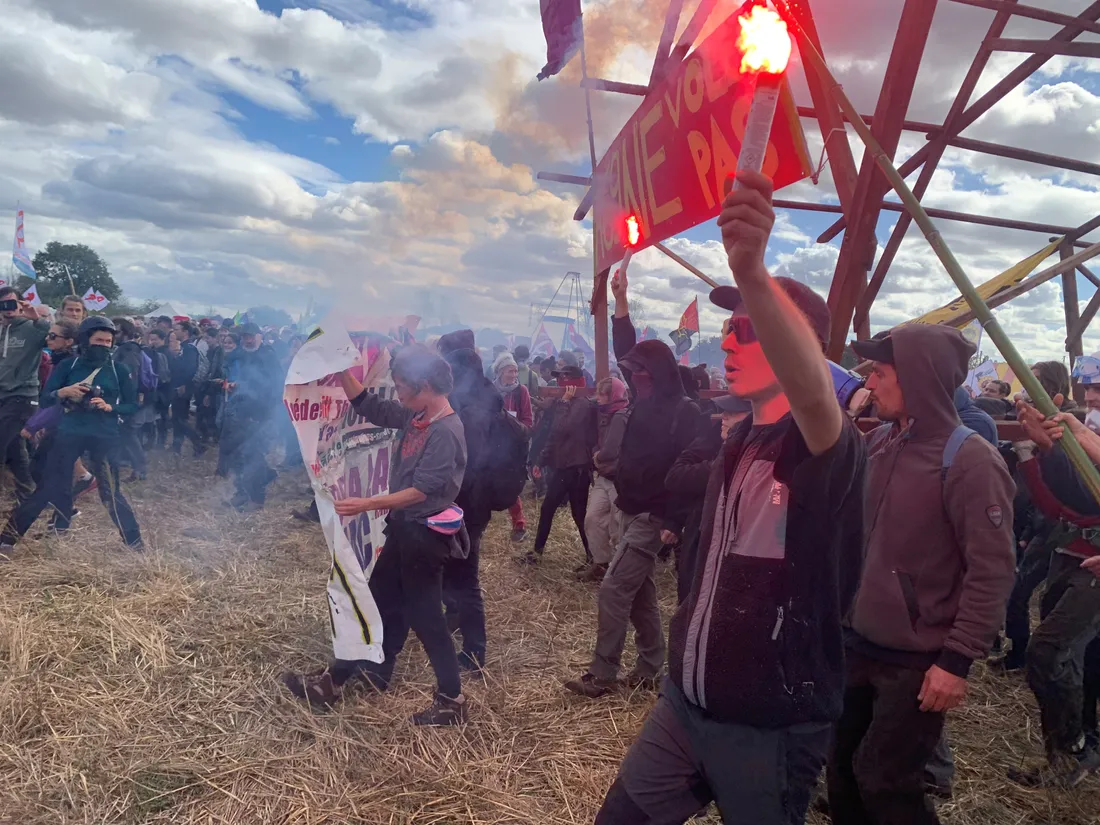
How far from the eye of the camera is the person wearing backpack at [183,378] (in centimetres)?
1135

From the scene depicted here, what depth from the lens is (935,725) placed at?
96.0 inches

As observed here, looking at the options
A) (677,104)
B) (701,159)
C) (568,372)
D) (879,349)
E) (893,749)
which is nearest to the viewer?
(893,749)

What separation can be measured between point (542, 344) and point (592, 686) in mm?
15599

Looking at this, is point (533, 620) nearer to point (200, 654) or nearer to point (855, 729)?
point (200, 654)

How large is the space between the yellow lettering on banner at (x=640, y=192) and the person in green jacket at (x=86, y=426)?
4.96 metres

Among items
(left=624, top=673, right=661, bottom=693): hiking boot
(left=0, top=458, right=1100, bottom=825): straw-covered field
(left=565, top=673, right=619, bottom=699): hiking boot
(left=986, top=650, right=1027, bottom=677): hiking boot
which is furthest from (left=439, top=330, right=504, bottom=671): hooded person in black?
(left=986, top=650, right=1027, bottom=677): hiking boot

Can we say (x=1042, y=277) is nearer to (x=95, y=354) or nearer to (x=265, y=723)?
(x=265, y=723)

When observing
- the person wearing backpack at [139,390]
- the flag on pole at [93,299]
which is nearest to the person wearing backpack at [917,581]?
the person wearing backpack at [139,390]

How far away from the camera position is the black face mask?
6.48 m

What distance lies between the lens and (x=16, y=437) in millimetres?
6812

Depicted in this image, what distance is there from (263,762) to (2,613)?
8.98 ft

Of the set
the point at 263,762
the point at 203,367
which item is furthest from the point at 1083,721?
the point at 203,367

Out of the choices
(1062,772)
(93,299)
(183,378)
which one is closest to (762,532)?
(1062,772)

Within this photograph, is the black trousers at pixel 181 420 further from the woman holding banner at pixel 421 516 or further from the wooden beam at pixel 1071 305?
the wooden beam at pixel 1071 305
